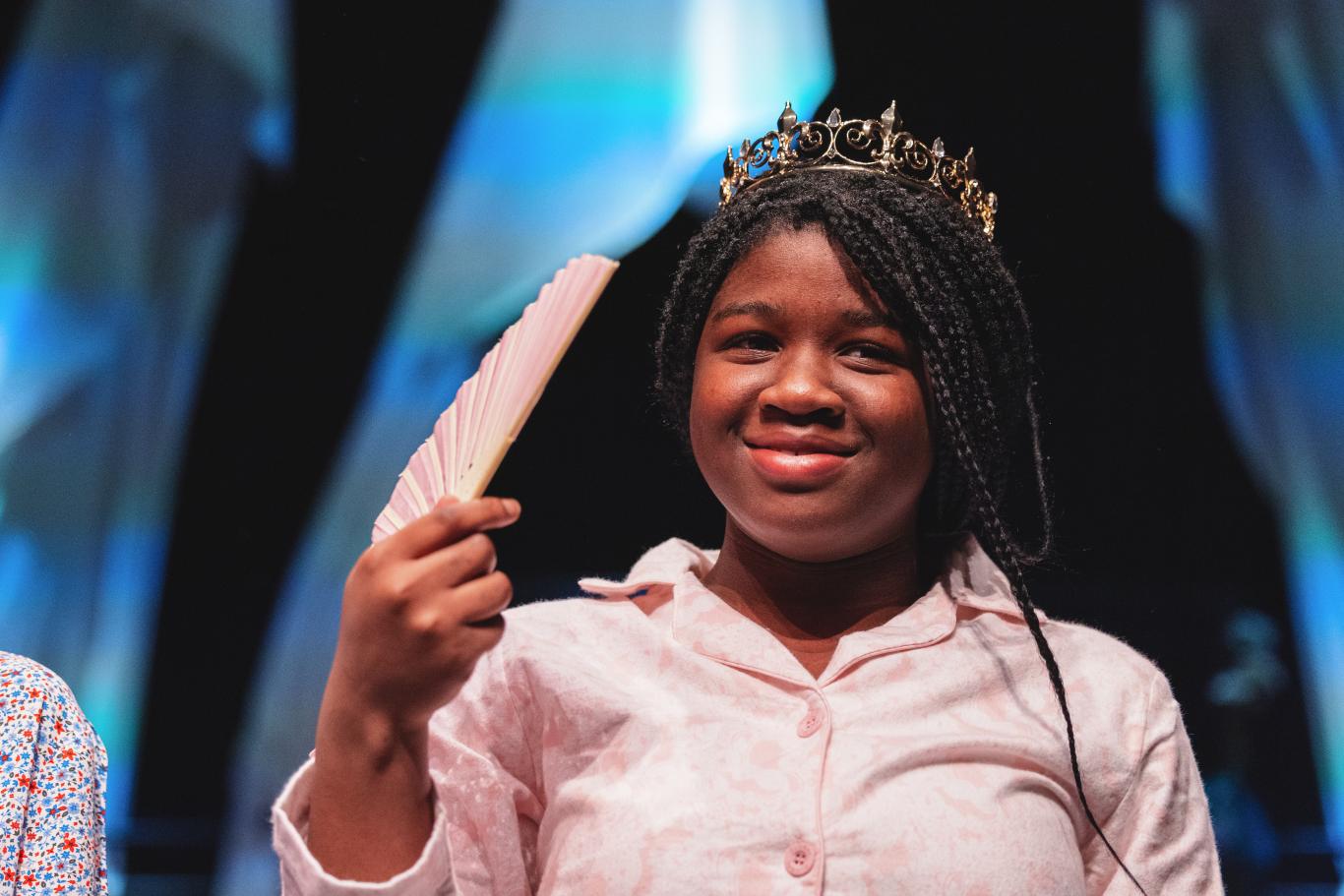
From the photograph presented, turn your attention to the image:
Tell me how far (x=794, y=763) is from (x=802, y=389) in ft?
1.15

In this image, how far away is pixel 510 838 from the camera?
4.31ft

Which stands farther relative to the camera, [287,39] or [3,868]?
[287,39]

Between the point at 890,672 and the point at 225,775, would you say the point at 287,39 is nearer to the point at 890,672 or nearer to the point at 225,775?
the point at 225,775

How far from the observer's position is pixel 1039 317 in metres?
2.21

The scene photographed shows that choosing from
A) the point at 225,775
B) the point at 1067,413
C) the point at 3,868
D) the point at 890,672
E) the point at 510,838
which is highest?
the point at 1067,413

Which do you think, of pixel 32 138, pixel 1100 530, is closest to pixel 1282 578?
pixel 1100 530

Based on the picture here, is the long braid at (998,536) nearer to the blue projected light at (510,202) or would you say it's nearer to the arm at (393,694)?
the arm at (393,694)

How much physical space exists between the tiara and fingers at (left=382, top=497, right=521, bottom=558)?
70 cm

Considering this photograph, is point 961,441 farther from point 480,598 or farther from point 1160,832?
point 480,598

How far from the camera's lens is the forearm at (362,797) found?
1.09m

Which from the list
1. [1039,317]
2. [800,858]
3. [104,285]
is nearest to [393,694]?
[800,858]

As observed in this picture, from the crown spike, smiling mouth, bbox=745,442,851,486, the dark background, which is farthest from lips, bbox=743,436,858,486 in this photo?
the dark background

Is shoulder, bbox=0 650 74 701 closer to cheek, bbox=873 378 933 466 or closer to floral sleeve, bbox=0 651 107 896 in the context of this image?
floral sleeve, bbox=0 651 107 896

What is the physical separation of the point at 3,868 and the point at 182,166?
148 centimetres
